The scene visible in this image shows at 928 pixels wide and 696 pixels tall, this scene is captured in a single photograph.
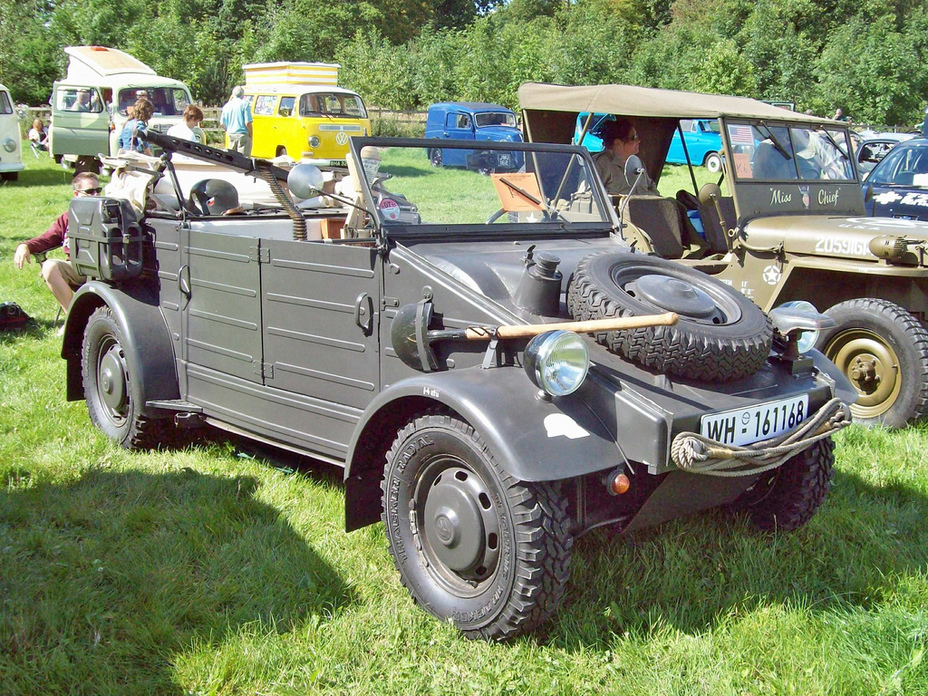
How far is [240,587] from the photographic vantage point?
3377mm

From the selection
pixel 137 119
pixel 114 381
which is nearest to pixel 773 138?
pixel 114 381

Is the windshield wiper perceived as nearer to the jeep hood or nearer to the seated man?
the jeep hood

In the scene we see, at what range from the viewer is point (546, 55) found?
3152 cm

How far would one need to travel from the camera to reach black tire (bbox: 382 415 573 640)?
2857mm

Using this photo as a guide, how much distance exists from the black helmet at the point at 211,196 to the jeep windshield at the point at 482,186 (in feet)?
5.05

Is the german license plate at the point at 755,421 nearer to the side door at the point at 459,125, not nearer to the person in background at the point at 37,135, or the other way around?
the side door at the point at 459,125

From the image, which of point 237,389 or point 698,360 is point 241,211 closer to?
point 237,389

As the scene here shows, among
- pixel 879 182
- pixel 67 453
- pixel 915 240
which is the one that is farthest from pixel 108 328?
pixel 879 182

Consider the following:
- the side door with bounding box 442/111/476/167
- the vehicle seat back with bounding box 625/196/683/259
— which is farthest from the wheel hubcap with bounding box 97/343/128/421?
the side door with bounding box 442/111/476/167

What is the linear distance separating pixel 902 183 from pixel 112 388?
780 cm

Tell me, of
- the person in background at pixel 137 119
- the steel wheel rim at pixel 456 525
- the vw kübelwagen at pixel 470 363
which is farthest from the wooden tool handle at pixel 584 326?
the person in background at pixel 137 119

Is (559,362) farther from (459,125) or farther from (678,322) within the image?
(459,125)

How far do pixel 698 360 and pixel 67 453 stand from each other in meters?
3.37

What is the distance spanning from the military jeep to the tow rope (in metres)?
2.47
